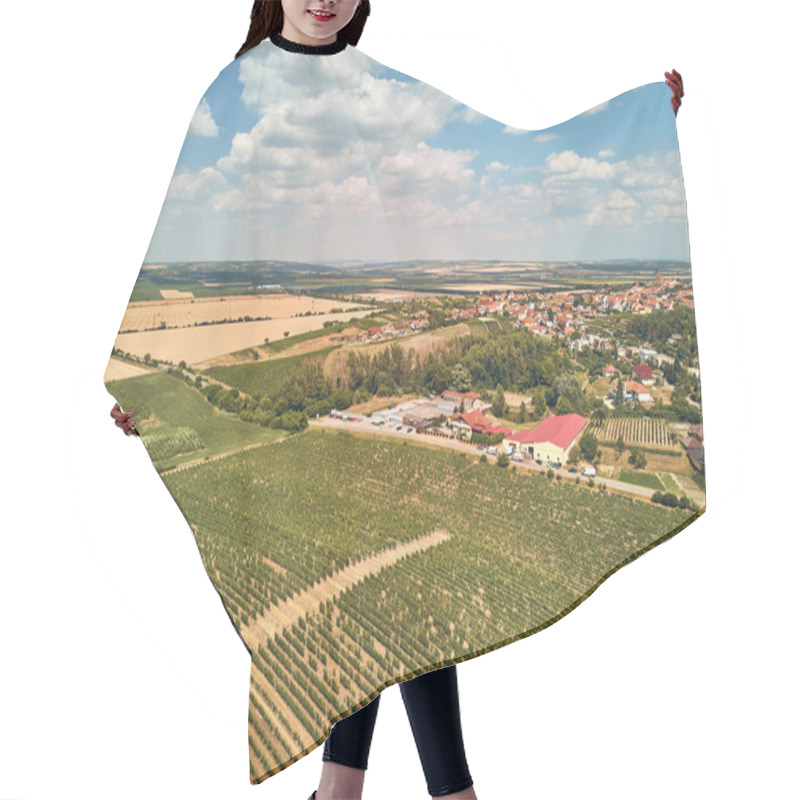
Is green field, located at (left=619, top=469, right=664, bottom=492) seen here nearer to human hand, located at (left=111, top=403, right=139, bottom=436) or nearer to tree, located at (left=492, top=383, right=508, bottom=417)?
tree, located at (left=492, top=383, right=508, bottom=417)

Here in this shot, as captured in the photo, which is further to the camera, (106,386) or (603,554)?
(106,386)

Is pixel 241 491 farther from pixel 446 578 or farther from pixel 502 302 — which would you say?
pixel 502 302

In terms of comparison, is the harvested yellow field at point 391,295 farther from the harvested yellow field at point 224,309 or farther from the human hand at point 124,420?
the human hand at point 124,420

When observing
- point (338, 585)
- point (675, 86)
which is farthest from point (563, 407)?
point (675, 86)

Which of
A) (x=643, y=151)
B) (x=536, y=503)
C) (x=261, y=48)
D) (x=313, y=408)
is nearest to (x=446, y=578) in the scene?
(x=536, y=503)

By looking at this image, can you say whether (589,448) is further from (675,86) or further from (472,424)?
(675,86)

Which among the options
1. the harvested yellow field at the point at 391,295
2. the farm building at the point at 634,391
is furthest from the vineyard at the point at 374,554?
the harvested yellow field at the point at 391,295

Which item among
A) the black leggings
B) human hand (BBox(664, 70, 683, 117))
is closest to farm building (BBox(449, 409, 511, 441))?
the black leggings
